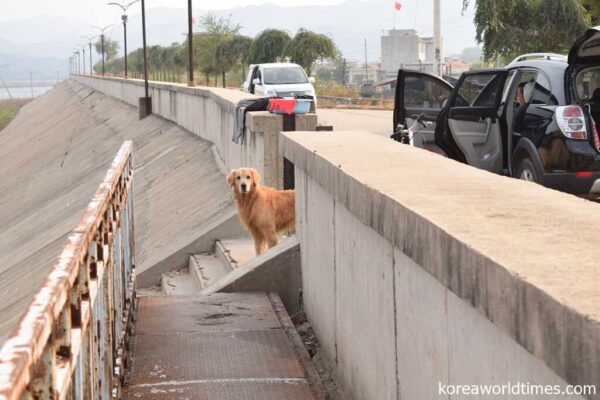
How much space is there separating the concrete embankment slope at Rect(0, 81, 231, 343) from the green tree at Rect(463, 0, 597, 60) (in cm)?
1012

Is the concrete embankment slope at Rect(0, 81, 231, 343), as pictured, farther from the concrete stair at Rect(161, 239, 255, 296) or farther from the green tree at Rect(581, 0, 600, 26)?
the green tree at Rect(581, 0, 600, 26)

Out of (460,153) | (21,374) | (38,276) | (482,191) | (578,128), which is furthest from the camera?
(38,276)

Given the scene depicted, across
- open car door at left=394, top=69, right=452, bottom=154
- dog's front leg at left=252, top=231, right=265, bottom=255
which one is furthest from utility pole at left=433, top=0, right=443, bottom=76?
dog's front leg at left=252, top=231, right=265, bottom=255

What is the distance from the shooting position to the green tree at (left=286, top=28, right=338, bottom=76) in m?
57.1

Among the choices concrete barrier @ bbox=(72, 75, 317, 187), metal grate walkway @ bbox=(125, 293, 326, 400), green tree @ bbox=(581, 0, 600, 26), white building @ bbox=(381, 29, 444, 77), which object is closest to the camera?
metal grate walkway @ bbox=(125, 293, 326, 400)

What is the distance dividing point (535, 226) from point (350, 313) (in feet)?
7.16

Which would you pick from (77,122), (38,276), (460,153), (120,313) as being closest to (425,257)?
(120,313)

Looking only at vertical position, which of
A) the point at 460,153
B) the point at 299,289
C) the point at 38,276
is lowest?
the point at 38,276

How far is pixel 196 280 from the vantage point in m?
12.5

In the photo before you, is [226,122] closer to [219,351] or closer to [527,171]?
[527,171]

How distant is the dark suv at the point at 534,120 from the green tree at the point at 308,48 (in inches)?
1739

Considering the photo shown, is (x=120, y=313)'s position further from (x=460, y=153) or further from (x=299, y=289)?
(x=460, y=153)

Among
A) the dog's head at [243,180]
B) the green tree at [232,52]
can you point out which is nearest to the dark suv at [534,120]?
the dog's head at [243,180]

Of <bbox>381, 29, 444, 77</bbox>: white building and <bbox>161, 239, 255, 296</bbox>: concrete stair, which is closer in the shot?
<bbox>161, 239, 255, 296</bbox>: concrete stair
